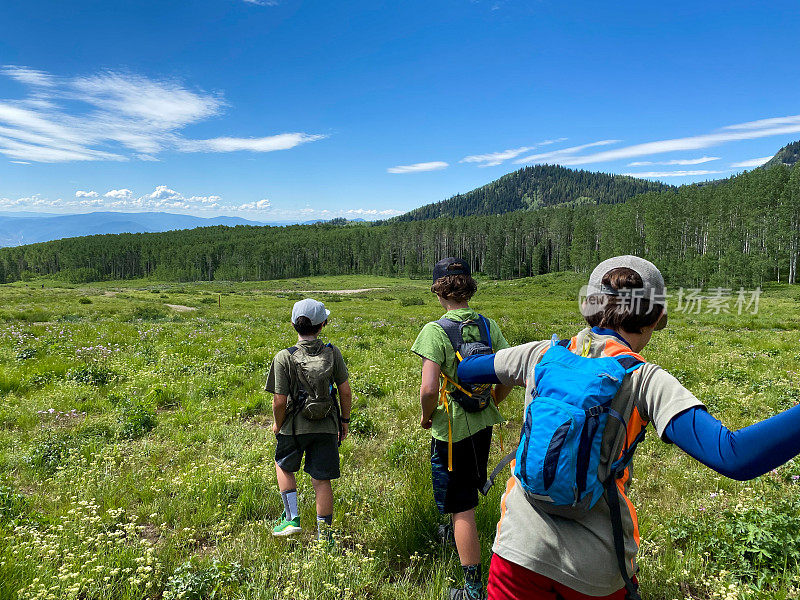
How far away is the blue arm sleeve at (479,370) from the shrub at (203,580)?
2.90 meters

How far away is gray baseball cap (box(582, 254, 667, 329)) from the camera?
2078mm

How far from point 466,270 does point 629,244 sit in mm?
108063

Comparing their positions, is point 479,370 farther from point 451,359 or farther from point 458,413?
point 458,413

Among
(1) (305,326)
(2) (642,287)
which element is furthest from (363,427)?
(2) (642,287)

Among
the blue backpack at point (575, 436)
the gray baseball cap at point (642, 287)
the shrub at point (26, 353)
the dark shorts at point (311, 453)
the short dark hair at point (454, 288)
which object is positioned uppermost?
the gray baseball cap at point (642, 287)

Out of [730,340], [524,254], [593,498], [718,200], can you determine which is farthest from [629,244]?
[593,498]

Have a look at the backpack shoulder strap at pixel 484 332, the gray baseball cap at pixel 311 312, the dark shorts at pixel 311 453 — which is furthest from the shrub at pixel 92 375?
the backpack shoulder strap at pixel 484 332

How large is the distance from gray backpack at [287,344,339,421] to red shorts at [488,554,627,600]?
2752mm

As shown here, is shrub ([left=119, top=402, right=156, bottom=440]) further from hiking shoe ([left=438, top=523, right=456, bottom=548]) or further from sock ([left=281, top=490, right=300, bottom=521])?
hiking shoe ([left=438, top=523, right=456, bottom=548])

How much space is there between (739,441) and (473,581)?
109 inches

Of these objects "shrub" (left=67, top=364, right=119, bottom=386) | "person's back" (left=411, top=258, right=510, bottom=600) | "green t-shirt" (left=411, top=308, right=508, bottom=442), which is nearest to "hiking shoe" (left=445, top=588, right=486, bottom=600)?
"person's back" (left=411, top=258, right=510, bottom=600)

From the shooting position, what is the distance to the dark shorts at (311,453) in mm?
4578

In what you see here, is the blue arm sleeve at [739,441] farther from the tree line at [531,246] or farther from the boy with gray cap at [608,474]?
the tree line at [531,246]

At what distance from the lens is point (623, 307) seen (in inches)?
83.0
